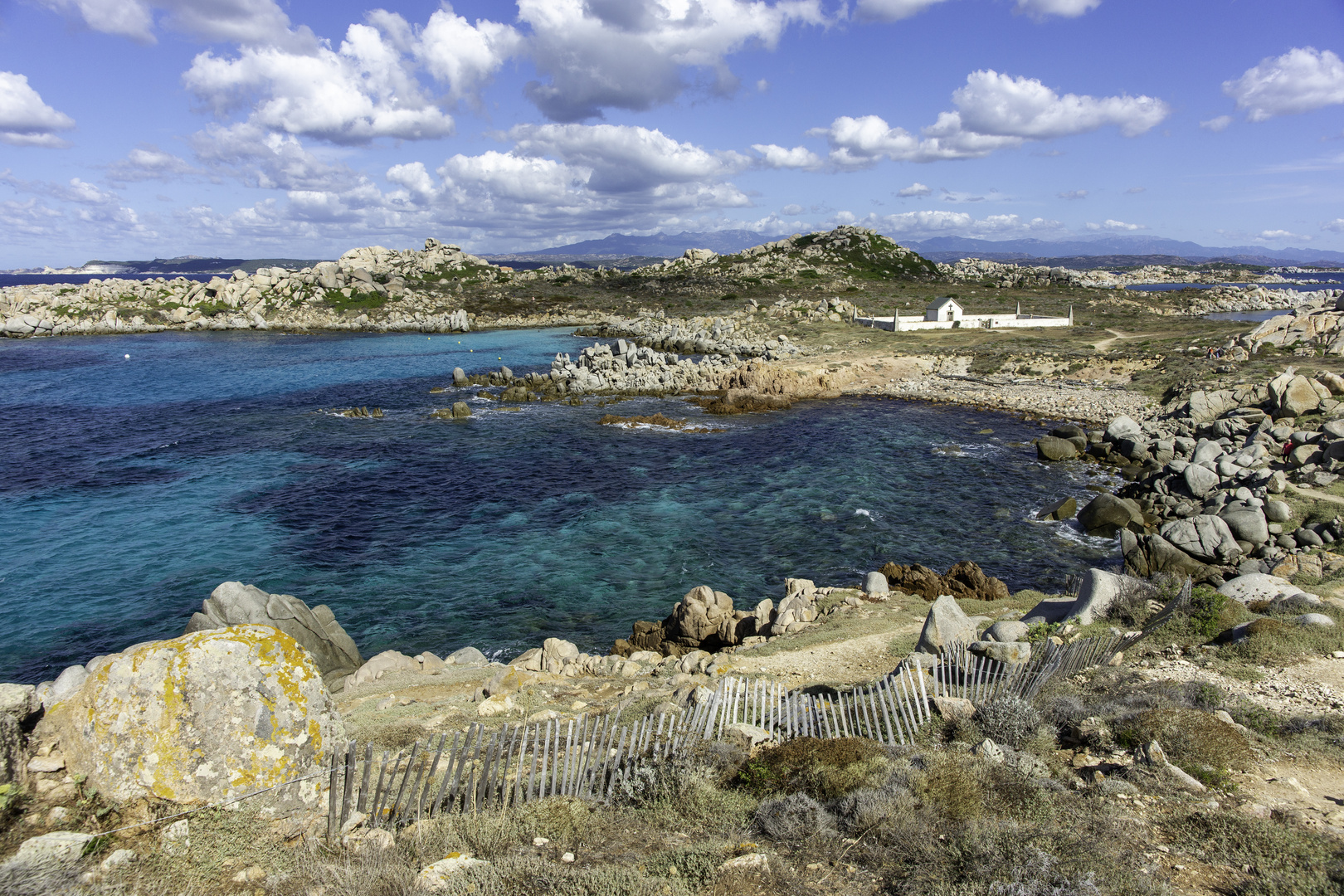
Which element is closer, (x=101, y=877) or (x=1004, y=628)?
(x=101, y=877)

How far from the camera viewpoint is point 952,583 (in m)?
18.7

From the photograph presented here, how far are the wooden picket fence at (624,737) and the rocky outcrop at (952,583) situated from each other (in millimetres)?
6113

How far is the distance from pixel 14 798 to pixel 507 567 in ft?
51.6

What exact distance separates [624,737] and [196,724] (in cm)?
463

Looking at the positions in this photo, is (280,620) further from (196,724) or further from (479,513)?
(479,513)

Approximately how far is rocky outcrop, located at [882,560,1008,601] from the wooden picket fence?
241 inches

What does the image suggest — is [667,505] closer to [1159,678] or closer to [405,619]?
[405,619]

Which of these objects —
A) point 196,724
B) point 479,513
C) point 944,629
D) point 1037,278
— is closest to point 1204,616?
point 944,629

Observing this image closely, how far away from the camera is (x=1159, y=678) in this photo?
34.6ft

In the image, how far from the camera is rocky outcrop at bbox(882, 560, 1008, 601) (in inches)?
723

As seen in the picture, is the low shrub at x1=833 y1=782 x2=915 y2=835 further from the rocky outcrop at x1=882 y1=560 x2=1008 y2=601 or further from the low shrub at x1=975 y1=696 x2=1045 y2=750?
the rocky outcrop at x1=882 y1=560 x2=1008 y2=601

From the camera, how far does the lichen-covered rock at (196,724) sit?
6395 millimetres

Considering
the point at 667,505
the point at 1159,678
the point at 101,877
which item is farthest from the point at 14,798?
the point at 667,505

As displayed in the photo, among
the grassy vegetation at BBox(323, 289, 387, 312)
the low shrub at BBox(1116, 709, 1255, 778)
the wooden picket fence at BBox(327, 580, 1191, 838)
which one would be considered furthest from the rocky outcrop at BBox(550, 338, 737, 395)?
the grassy vegetation at BBox(323, 289, 387, 312)
